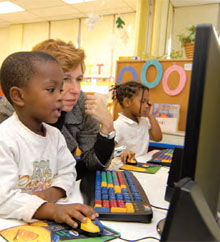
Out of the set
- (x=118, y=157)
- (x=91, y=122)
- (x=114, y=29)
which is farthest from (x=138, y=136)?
(x=114, y=29)

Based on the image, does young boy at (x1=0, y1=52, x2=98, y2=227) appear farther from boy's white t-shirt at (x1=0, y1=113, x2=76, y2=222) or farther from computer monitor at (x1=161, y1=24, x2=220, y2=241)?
computer monitor at (x1=161, y1=24, x2=220, y2=241)

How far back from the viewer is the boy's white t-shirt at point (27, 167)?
0.50 metres

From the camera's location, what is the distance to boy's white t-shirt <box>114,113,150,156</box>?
69.9 inches

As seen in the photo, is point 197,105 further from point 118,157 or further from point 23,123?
point 118,157

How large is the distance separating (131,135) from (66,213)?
4.52 ft

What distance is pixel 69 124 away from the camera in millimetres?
1007

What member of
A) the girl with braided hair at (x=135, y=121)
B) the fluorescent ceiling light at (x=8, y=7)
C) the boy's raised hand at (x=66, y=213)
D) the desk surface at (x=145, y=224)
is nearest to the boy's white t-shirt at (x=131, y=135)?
the girl with braided hair at (x=135, y=121)

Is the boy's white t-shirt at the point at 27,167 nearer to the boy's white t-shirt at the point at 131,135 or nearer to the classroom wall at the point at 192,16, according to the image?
the boy's white t-shirt at the point at 131,135

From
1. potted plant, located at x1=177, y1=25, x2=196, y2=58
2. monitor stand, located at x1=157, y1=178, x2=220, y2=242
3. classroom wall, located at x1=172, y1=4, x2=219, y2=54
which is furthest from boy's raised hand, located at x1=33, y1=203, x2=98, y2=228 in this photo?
classroom wall, located at x1=172, y1=4, x2=219, y2=54

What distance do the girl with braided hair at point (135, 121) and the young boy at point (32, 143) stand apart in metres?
1.14

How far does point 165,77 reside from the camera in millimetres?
2529

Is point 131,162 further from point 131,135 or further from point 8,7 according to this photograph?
point 8,7

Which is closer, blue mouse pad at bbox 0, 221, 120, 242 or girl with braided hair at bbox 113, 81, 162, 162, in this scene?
blue mouse pad at bbox 0, 221, 120, 242

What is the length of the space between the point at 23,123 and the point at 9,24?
572 cm
